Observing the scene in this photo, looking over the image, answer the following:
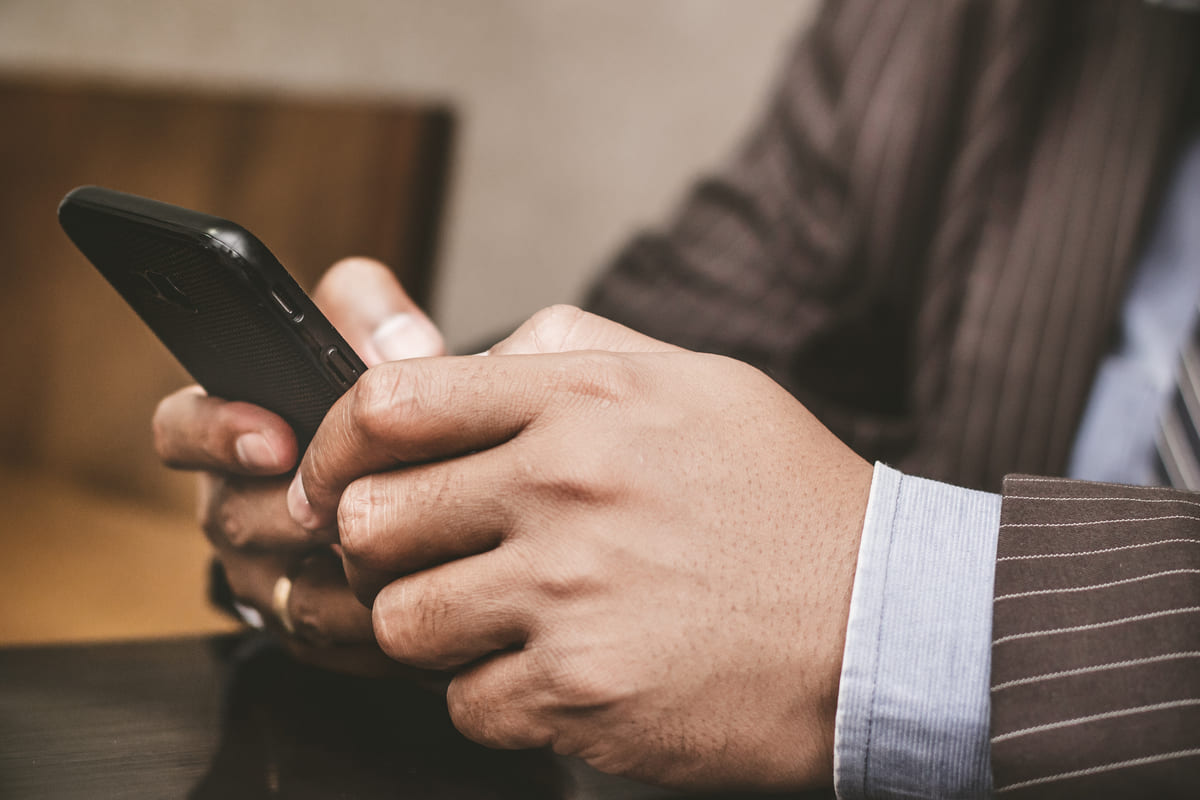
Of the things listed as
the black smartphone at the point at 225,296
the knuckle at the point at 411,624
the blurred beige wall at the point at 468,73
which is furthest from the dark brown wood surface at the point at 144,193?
the knuckle at the point at 411,624

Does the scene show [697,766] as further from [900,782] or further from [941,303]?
[941,303]

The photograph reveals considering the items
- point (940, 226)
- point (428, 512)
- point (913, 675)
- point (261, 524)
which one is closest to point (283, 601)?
point (261, 524)

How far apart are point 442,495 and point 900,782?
0.20 metres

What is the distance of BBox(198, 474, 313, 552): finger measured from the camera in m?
0.38

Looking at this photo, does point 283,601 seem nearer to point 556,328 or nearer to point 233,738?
point 233,738

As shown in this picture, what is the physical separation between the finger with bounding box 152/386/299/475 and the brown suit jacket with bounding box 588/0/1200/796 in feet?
1.54

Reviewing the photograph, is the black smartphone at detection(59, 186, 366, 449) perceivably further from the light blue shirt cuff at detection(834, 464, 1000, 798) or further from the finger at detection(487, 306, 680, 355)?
the light blue shirt cuff at detection(834, 464, 1000, 798)

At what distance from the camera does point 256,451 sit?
0.37 metres

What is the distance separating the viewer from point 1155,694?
0.28 m

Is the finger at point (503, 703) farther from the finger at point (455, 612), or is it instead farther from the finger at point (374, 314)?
the finger at point (374, 314)

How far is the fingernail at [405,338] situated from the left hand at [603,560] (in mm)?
152

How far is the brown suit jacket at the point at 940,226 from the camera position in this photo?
0.73 metres

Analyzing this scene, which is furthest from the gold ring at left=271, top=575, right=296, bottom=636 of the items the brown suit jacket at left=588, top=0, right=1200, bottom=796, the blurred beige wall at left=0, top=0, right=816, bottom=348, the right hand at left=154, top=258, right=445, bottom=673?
the blurred beige wall at left=0, top=0, right=816, bottom=348

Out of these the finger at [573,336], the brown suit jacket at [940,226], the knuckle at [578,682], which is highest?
the brown suit jacket at [940,226]
